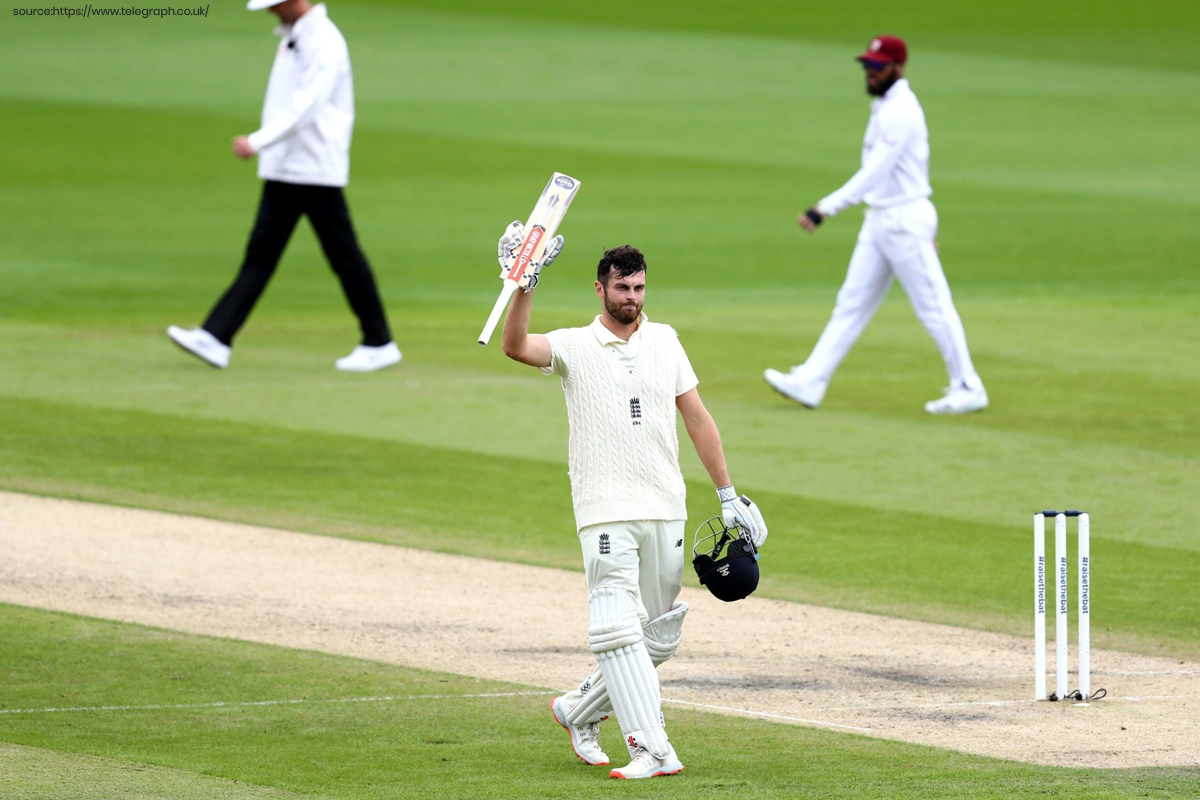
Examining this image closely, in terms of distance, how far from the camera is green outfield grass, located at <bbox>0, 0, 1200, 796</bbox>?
443 inches

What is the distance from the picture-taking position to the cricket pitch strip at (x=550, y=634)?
767 centimetres

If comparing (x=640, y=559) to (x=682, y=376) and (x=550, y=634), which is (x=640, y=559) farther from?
(x=550, y=634)

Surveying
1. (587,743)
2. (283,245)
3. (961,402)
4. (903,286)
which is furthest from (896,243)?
(587,743)

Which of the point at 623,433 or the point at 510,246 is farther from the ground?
the point at 510,246

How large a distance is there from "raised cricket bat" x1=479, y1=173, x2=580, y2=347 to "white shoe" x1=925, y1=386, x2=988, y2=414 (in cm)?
746

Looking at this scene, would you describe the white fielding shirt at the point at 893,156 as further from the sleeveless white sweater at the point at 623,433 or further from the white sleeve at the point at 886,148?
the sleeveless white sweater at the point at 623,433

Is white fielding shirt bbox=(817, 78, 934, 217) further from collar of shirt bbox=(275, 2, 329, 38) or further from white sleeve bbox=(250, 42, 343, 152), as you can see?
collar of shirt bbox=(275, 2, 329, 38)

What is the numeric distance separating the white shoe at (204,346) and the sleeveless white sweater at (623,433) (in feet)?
28.7

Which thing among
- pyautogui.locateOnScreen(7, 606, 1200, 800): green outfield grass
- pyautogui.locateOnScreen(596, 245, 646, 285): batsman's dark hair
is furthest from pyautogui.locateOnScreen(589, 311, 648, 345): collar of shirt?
pyautogui.locateOnScreen(7, 606, 1200, 800): green outfield grass

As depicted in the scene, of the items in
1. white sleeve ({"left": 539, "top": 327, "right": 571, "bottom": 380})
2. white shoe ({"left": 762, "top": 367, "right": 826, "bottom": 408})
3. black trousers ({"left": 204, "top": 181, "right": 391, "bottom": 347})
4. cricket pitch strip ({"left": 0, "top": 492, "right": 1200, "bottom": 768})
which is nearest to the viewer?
white sleeve ({"left": 539, "top": 327, "right": 571, "bottom": 380})

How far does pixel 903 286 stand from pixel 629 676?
315 inches

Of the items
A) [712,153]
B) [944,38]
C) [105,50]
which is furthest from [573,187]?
[944,38]

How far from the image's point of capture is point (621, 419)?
23.5 ft

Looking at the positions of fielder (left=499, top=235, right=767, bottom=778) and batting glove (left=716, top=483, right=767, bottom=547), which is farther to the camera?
batting glove (left=716, top=483, right=767, bottom=547)
